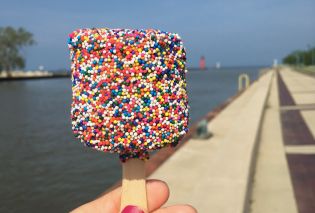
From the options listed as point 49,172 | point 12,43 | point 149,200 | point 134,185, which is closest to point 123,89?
point 134,185

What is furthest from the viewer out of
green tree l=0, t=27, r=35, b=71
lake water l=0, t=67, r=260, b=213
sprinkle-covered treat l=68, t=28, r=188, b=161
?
green tree l=0, t=27, r=35, b=71

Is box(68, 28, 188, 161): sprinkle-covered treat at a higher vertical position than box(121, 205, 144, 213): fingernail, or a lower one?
higher

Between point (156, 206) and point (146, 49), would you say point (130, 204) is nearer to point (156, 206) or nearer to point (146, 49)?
point (156, 206)

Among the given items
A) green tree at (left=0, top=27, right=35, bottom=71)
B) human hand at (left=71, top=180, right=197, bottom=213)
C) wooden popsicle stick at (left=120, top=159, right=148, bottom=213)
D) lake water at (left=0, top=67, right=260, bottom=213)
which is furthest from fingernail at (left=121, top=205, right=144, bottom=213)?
green tree at (left=0, top=27, right=35, bottom=71)

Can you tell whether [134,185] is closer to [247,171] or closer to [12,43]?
[247,171]

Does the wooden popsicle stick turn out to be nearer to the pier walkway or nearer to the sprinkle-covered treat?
the sprinkle-covered treat

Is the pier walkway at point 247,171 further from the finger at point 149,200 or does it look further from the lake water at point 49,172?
the lake water at point 49,172
